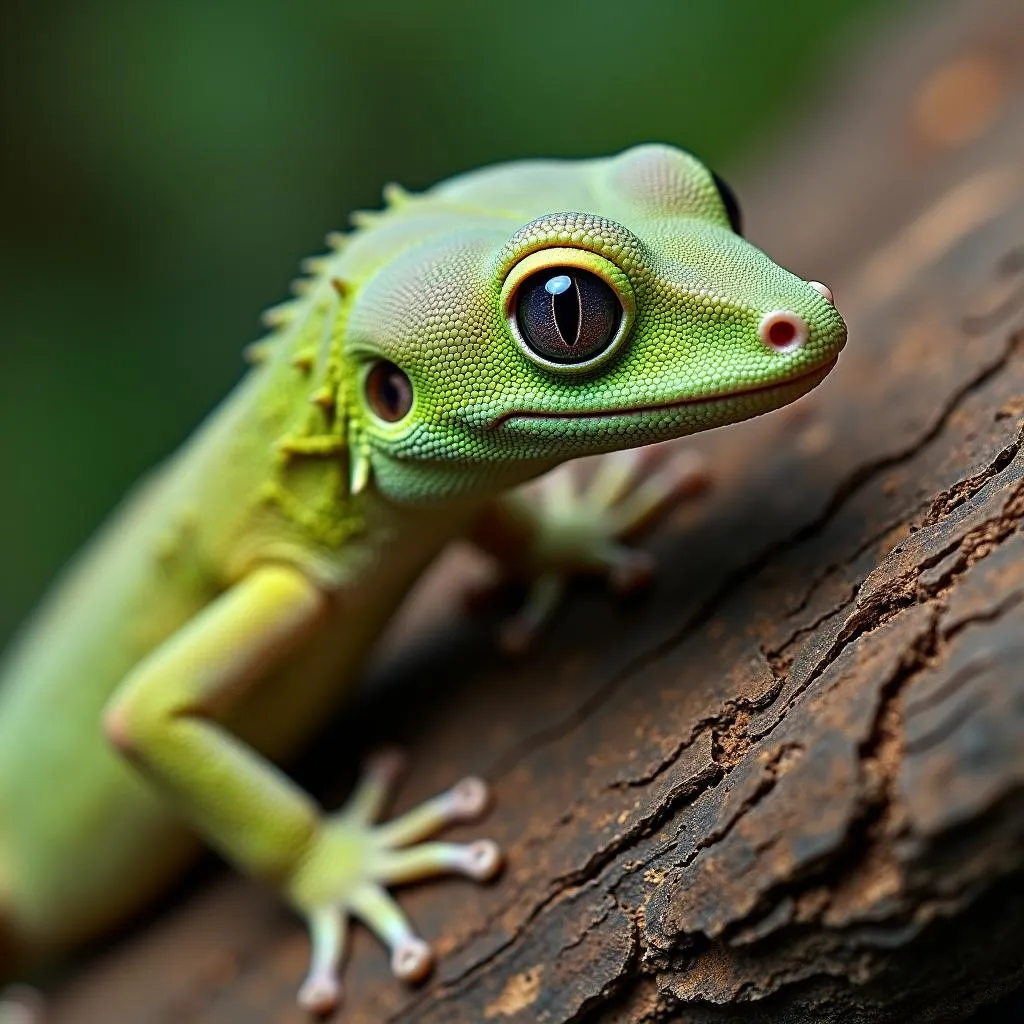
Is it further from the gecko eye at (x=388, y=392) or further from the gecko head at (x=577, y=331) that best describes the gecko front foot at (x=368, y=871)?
the gecko eye at (x=388, y=392)

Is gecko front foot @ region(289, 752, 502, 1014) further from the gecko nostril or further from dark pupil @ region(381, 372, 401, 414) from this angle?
the gecko nostril

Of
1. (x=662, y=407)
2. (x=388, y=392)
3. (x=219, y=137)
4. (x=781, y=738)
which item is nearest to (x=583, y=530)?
(x=388, y=392)

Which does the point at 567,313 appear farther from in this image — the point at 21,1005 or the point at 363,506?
the point at 21,1005

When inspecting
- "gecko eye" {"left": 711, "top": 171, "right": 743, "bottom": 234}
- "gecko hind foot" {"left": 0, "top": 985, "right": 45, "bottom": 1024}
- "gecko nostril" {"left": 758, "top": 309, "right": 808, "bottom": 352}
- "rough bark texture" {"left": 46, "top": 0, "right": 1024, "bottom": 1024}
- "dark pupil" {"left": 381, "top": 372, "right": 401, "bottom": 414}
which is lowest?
"rough bark texture" {"left": 46, "top": 0, "right": 1024, "bottom": 1024}

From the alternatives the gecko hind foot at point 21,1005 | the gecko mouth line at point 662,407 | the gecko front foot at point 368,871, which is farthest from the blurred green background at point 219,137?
the gecko mouth line at point 662,407

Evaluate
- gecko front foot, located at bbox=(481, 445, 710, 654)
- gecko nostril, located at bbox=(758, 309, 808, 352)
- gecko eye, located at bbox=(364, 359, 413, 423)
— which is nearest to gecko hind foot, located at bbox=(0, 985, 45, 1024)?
gecko front foot, located at bbox=(481, 445, 710, 654)

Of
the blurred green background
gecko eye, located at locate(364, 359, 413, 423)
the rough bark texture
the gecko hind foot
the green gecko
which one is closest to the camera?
the rough bark texture
